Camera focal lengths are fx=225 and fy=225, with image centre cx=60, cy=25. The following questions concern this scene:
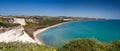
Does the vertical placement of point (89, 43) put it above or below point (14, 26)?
above

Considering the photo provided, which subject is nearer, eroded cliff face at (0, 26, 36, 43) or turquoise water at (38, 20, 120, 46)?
eroded cliff face at (0, 26, 36, 43)

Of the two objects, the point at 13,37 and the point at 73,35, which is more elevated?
the point at 13,37

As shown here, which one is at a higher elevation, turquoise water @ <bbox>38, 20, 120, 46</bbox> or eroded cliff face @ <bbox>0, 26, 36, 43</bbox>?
eroded cliff face @ <bbox>0, 26, 36, 43</bbox>

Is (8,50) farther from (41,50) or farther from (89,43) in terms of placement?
(89,43)

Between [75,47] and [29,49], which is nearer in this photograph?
[29,49]

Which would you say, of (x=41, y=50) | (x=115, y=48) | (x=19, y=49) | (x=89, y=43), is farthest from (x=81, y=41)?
(x=19, y=49)

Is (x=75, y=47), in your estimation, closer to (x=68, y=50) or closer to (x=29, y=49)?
(x=68, y=50)

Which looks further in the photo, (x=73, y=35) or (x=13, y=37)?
(x=73, y=35)

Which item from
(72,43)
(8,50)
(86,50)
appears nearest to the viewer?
(8,50)

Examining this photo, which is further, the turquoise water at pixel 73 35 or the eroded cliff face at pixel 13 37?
the turquoise water at pixel 73 35

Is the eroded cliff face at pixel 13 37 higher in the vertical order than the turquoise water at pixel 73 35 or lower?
higher

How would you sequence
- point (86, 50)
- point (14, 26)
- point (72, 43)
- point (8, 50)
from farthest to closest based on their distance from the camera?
point (14, 26), point (72, 43), point (86, 50), point (8, 50)
